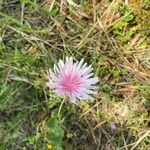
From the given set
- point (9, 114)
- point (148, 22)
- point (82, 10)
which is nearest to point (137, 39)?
point (148, 22)

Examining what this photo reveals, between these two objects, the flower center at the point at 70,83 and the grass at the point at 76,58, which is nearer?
the flower center at the point at 70,83

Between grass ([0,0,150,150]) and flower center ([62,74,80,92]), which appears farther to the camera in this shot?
grass ([0,0,150,150])

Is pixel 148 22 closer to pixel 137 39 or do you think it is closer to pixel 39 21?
pixel 137 39

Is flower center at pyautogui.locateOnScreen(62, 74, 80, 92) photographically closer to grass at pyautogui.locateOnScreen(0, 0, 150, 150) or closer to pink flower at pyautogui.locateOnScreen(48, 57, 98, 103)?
pink flower at pyautogui.locateOnScreen(48, 57, 98, 103)

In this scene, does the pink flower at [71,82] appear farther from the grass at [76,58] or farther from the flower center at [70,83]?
the grass at [76,58]

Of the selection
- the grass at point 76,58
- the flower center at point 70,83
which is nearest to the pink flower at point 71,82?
the flower center at point 70,83

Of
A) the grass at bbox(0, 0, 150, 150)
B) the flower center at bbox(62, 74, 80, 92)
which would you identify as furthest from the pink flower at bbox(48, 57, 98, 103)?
the grass at bbox(0, 0, 150, 150)
